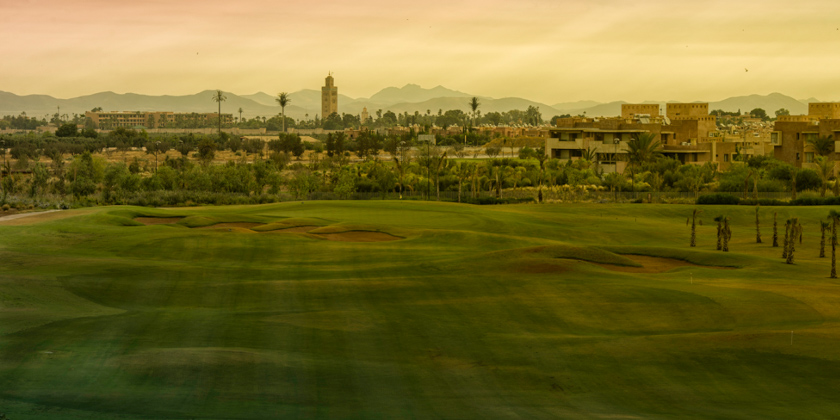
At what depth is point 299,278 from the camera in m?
33.7

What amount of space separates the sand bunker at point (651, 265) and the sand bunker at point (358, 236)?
14.5m

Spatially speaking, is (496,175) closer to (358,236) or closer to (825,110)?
(358,236)

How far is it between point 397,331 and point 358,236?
85.3ft

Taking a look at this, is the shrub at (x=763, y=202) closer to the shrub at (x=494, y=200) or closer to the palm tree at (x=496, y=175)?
the shrub at (x=494, y=200)

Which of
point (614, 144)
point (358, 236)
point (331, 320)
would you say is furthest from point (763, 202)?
point (331, 320)

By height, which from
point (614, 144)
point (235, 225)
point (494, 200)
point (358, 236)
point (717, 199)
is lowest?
point (358, 236)

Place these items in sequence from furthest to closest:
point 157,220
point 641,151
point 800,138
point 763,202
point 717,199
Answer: point 800,138
point 641,151
point 717,199
point 763,202
point 157,220

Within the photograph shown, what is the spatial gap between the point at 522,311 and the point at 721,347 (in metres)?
6.88

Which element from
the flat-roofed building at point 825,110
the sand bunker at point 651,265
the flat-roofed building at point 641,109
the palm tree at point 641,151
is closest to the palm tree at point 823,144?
the palm tree at point 641,151

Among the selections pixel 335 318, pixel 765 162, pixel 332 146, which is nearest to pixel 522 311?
pixel 335 318

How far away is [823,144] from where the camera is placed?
384 ft

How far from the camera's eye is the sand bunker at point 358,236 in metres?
49.1

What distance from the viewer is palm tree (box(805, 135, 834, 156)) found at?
384ft

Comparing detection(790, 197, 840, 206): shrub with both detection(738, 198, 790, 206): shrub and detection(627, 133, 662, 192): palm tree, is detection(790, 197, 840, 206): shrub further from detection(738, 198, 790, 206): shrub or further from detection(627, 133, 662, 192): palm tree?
detection(627, 133, 662, 192): palm tree
